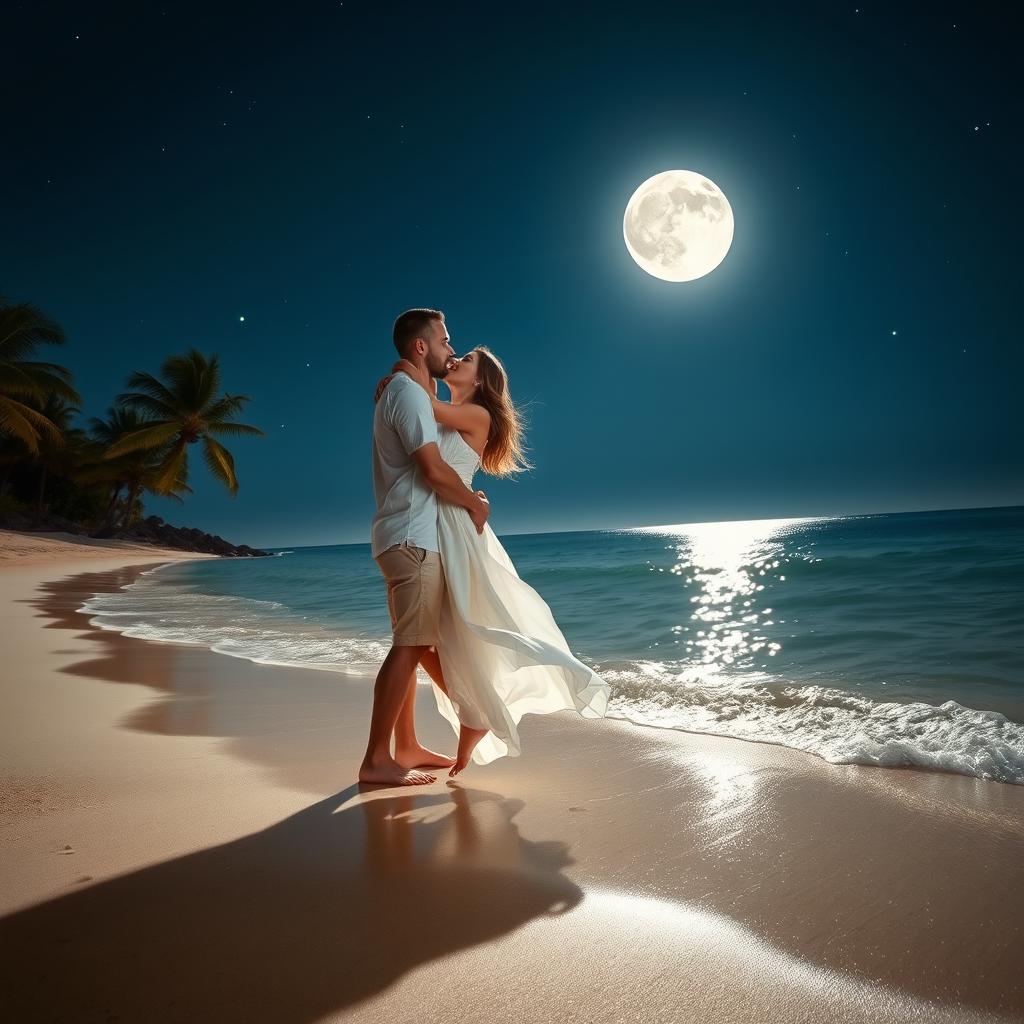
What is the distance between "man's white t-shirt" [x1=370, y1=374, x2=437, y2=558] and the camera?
2861 mm

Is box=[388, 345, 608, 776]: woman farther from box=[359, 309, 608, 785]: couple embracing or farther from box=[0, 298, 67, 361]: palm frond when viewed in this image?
box=[0, 298, 67, 361]: palm frond

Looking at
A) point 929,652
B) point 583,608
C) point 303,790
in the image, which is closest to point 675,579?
point 583,608

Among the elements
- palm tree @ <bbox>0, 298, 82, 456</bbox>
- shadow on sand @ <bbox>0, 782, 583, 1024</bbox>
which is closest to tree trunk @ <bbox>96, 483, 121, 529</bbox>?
palm tree @ <bbox>0, 298, 82, 456</bbox>

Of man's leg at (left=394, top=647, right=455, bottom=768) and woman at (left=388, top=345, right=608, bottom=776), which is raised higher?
woman at (left=388, top=345, right=608, bottom=776)

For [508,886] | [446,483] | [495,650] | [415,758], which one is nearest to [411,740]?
[415,758]

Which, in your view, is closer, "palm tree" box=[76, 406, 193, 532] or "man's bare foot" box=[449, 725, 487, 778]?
"man's bare foot" box=[449, 725, 487, 778]

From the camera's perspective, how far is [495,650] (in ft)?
9.42

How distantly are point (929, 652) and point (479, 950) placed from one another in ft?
18.8

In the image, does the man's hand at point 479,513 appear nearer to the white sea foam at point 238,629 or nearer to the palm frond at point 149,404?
the white sea foam at point 238,629

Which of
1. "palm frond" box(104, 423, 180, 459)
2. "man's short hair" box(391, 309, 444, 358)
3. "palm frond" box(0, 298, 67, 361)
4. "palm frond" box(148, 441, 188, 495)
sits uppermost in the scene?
"palm frond" box(0, 298, 67, 361)

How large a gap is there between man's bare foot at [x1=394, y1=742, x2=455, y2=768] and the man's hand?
100cm

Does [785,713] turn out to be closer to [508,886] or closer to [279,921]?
[508,886]

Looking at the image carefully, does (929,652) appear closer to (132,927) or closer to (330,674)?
(330,674)

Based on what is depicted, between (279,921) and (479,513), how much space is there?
168cm
